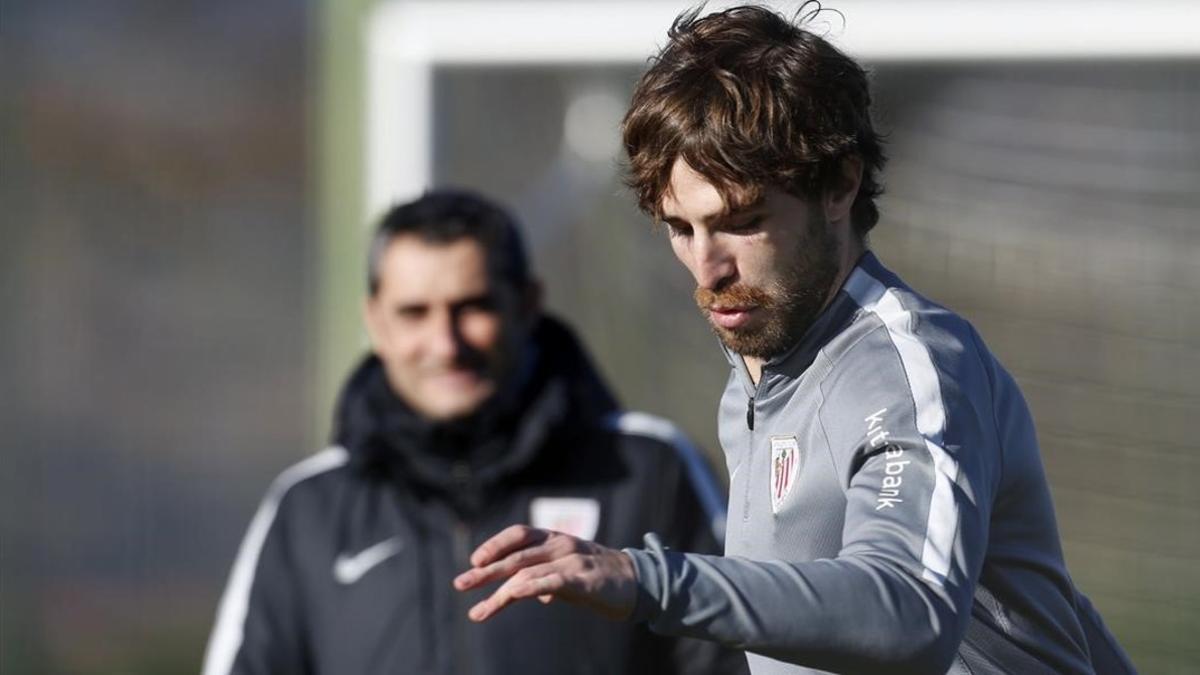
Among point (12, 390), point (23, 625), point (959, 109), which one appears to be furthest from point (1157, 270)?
point (12, 390)

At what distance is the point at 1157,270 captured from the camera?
6500 millimetres

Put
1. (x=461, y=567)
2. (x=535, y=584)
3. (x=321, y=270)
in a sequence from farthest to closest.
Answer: (x=321, y=270), (x=461, y=567), (x=535, y=584)

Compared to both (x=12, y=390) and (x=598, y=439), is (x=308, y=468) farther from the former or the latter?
(x=12, y=390)

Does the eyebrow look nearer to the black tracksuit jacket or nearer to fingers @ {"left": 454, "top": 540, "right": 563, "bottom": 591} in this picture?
fingers @ {"left": 454, "top": 540, "right": 563, "bottom": 591}

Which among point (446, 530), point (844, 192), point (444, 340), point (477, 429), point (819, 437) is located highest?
point (844, 192)

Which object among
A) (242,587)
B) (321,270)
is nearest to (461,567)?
(242,587)

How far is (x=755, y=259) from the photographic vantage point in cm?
237

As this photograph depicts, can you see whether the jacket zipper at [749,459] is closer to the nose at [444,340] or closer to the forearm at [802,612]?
the forearm at [802,612]

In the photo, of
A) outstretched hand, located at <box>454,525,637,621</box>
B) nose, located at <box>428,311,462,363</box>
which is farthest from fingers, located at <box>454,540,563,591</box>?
nose, located at <box>428,311,462,363</box>

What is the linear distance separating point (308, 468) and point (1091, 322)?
10.3 feet

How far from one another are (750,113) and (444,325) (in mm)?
1960

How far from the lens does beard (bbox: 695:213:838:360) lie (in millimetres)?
2377

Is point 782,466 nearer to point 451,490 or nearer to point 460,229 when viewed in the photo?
point 451,490

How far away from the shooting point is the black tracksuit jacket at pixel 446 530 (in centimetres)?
402
